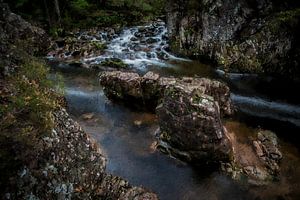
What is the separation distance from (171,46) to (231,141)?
Answer: 35.4 ft

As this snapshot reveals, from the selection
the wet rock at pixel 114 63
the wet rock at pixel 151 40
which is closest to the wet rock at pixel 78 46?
the wet rock at pixel 114 63

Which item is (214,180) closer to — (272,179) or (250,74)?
(272,179)

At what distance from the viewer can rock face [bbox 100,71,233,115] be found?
1509cm

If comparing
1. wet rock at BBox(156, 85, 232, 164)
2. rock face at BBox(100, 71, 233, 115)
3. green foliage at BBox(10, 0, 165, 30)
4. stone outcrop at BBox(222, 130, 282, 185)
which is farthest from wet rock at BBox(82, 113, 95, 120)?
green foliage at BBox(10, 0, 165, 30)

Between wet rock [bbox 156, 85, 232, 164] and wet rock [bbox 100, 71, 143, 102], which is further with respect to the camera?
wet rock [bbox 100, 71, 143, 102]

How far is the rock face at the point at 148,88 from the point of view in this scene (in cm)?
1509

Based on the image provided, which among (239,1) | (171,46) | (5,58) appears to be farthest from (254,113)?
(5,58)

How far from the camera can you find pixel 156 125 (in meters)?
14.9

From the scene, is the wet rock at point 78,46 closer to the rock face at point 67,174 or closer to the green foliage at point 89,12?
the green foliage at point 89,12

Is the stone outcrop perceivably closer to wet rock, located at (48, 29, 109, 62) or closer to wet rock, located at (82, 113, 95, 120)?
wet rock, located at (82, 113, 95, 120)

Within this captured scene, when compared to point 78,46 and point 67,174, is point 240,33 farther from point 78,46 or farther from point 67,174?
point 67,174

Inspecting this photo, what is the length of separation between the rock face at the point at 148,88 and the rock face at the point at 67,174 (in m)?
5.73

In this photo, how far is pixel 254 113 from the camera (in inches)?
605

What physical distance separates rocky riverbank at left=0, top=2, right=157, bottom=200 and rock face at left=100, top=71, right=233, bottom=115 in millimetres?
5888
